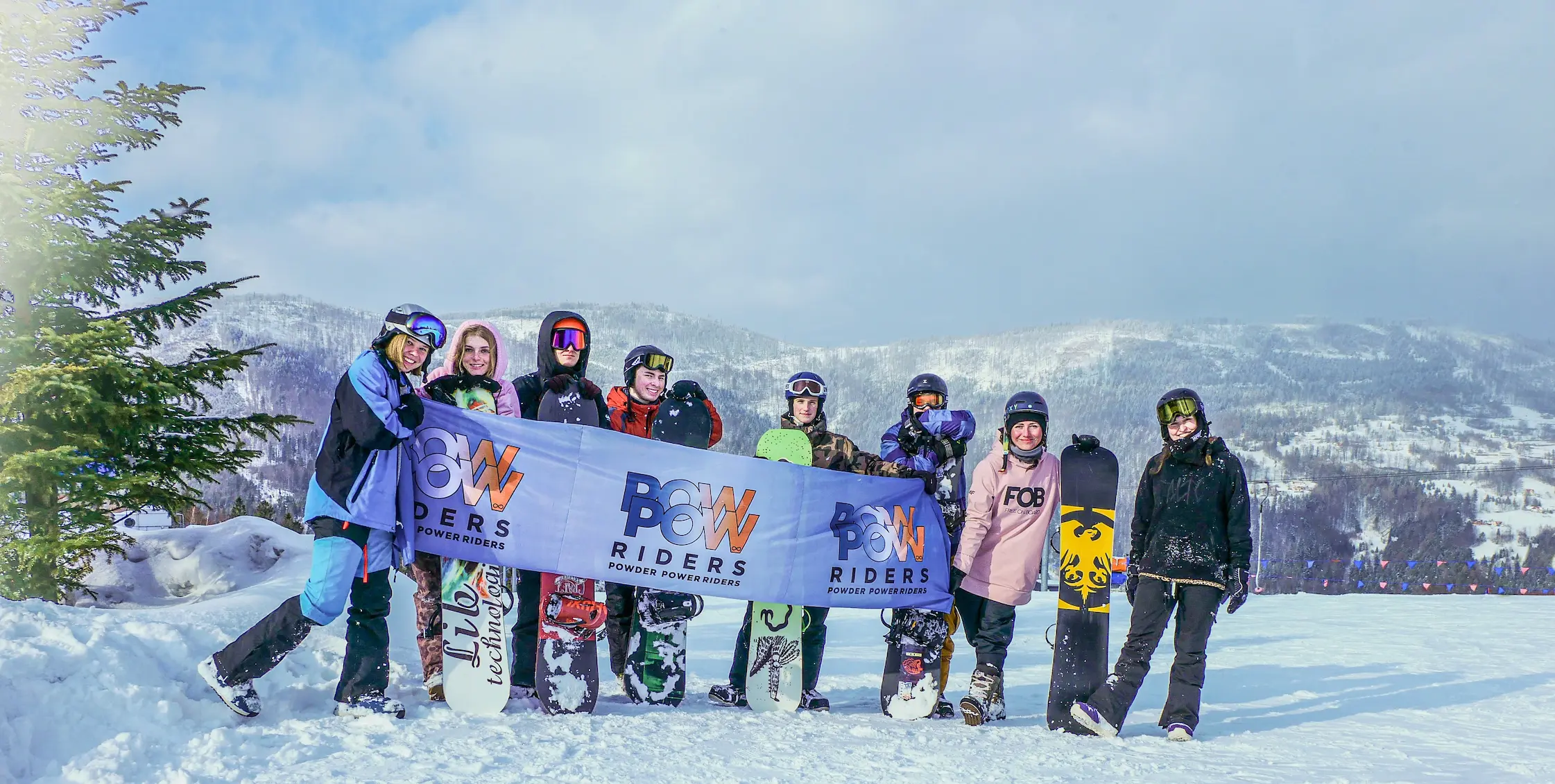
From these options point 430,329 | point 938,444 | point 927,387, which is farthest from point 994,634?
point 430,329

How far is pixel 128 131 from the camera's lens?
31.8 feet

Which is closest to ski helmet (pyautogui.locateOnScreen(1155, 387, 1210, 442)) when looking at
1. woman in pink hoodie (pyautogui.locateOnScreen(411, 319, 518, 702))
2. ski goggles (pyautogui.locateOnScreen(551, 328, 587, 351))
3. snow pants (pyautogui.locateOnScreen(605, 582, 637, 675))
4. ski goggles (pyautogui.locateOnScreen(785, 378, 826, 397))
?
ski goggles (pyautogui.locateOnScreen(785, 378, 826, 397))

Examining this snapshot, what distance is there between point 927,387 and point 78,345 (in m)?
7.87

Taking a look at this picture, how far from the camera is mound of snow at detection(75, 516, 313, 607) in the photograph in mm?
9984

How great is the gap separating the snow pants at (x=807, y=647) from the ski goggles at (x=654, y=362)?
1670 millimetres

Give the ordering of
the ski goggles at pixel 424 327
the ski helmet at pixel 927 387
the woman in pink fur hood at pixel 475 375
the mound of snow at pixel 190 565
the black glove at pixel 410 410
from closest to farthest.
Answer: the black glove at pixel 410 410 → the ski goggles at pixel 424 327 → the woman in pink fur hood at pixel 475 375 → the ski helmet at pixel 927 387 → the mound of snow at pixel 190 565

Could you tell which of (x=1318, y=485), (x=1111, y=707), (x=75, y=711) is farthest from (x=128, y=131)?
(x=1318, y=485)

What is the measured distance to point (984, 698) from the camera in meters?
5.64

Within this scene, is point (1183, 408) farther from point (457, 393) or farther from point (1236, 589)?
point (457, 393)

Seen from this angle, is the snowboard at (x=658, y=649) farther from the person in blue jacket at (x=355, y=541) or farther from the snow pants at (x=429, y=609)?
the person in blue jacket at (x=355, y=541)

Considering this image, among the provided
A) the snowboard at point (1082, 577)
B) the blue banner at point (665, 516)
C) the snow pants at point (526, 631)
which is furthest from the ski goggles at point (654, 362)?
the snowboard at point (1082, 577)

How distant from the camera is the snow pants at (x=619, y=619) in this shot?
5910mm

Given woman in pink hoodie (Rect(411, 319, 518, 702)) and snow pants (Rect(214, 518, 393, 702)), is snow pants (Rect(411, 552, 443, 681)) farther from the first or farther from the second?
snow pants (Rect(214, 518, 393, 702))

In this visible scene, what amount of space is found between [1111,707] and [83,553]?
366 inches
